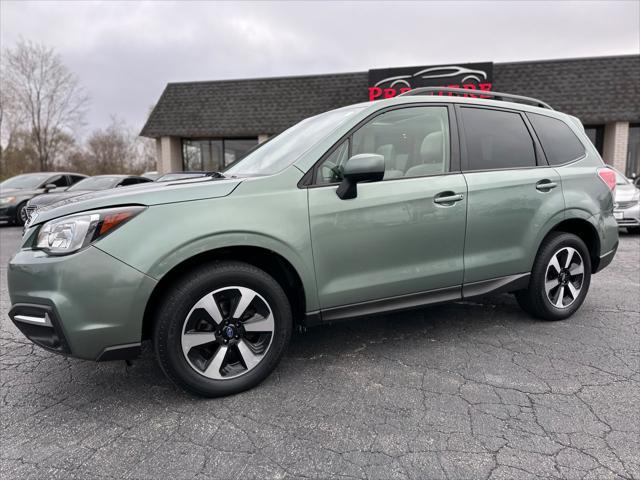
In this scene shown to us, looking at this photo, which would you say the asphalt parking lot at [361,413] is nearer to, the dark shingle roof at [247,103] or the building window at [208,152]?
the dark shingle roof at [247,103]

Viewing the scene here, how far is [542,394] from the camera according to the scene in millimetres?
2510

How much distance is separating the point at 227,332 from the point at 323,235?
31.8 inches

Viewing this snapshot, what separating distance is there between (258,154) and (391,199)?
3.85 ft

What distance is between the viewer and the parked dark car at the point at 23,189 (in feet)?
38.9

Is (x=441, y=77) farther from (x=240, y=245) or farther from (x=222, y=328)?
(x=222, y=328)

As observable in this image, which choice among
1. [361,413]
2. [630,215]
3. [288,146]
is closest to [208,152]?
[630,215]

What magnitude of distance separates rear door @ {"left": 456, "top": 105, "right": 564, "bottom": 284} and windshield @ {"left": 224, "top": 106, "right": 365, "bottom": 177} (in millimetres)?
1000

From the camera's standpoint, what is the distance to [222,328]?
2.46 m

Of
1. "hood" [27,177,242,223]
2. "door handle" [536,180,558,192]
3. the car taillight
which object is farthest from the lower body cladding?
the car taillight

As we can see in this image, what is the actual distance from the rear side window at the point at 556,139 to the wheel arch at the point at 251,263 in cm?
246

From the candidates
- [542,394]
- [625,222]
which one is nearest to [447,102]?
[542,394]

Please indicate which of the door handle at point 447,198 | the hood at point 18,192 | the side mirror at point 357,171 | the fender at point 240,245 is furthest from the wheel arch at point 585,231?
the hood at point 18,192

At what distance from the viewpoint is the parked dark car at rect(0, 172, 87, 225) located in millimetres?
11844

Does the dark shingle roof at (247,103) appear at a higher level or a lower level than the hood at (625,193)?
higher
